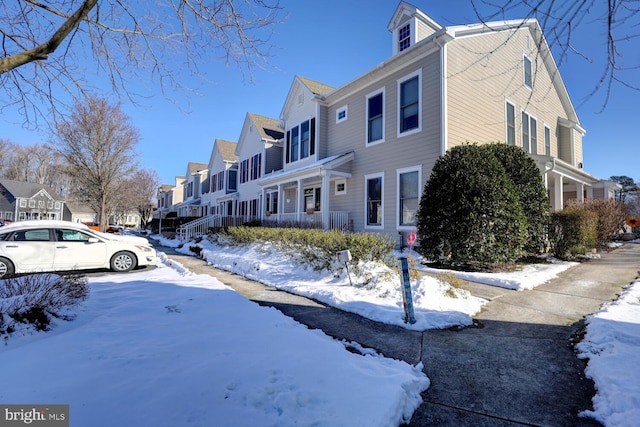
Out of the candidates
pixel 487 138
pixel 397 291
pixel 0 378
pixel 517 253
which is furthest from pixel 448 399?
pixel 487 138

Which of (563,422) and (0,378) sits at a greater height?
(0,378)

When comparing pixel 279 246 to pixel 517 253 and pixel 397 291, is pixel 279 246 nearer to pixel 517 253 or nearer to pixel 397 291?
pixel 397 291

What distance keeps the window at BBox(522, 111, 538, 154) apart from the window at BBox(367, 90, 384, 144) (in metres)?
6.99

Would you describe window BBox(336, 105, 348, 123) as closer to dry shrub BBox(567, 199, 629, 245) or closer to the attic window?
the attic window

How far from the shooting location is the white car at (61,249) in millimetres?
7234

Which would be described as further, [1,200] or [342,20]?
[1,200]

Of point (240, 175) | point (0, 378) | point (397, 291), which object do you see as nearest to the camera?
point (0, 378)

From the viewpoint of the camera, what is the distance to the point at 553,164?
1200 cm

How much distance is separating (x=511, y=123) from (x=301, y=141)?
33.2ft

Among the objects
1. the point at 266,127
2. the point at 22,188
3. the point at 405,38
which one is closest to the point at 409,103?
the point at 405,38

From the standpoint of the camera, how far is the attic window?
12.4 metres

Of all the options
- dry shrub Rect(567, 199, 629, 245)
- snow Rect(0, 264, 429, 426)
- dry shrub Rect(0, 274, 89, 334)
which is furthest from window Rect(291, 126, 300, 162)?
snow Rect(0, 264, 429, 426)

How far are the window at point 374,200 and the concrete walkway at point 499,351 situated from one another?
241 inches

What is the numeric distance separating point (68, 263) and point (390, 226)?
999 centimetres
